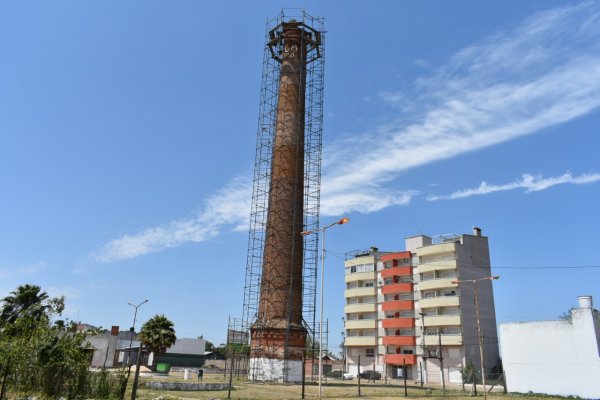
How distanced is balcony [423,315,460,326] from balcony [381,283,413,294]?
620cm

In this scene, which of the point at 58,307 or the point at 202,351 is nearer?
the point at 58,307

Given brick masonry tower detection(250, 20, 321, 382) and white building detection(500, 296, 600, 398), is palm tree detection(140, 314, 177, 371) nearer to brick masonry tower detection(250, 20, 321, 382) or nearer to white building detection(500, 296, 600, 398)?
brick masonry tower detection(250, 20, 321, 382)

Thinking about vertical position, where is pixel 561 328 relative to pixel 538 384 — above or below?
above

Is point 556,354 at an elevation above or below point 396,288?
below

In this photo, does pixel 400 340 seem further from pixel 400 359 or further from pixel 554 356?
pixel 554 356

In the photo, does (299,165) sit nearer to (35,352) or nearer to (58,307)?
(58,307)

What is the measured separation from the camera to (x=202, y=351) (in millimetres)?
108125

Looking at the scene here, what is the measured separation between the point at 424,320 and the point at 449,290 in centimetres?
578

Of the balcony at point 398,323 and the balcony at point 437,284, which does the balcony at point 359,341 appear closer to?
the balcony at point 398,323

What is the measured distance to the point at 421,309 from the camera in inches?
2992

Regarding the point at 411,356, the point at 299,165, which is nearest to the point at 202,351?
the point at 411,356

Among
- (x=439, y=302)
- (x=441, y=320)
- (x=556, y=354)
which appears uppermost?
(x=439, y=302)

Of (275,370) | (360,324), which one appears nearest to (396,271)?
(360,324)

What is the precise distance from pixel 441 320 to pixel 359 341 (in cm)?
1677
